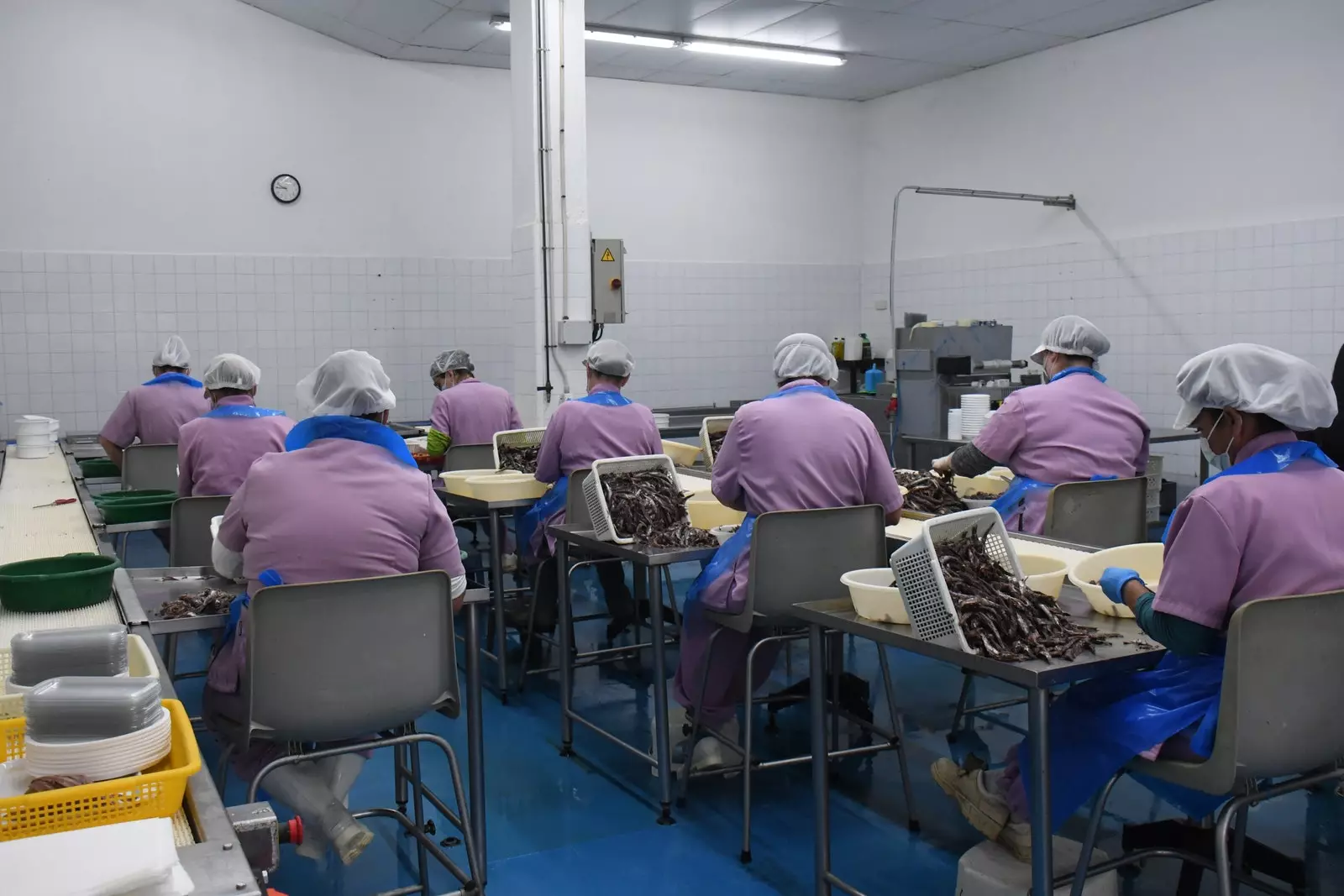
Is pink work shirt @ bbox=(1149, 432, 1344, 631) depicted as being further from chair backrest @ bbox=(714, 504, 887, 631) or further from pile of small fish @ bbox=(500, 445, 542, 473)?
pile of small fish @ bbox=(500, 445, 542, 473)

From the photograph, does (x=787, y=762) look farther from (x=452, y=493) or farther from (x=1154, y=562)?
(x=452, y=493)

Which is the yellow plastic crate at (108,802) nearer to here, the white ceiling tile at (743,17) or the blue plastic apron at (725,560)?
the blue plastic apron at (725,560)

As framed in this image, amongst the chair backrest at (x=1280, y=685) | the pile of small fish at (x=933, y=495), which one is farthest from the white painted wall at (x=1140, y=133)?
the chair backrest at (x=1280, y=685)

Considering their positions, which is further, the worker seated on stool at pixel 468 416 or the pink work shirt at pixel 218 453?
the worker seated on stool at pixel 468 416

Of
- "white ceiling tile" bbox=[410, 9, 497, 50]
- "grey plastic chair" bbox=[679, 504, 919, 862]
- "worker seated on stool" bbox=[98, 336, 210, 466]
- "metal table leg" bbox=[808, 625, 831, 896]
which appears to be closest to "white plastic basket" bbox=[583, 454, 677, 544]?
"grey plastic chair" bbox=[679, 504, 919, 862]

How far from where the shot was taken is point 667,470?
366cm

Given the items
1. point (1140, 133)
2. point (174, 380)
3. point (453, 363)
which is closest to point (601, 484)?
point (453, 363)

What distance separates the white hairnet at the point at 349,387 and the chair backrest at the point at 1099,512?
2.14 m

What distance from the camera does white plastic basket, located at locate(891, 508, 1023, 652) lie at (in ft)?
6.89

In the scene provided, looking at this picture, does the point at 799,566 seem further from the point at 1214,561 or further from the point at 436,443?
the point at 436,443

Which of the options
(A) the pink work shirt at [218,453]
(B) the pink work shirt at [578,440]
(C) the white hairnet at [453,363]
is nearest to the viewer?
(A) the pink work shirt at [218,453]

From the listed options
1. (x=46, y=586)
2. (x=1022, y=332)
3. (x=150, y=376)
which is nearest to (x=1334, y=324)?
(x=1022, y=332)

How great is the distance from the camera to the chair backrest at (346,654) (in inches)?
89.3

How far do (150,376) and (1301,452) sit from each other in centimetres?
699
